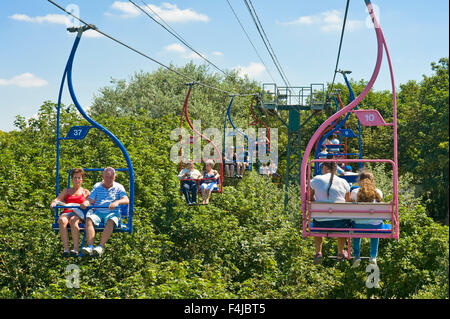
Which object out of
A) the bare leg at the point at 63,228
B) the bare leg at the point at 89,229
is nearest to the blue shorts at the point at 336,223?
the bare leg at the point at 89,229

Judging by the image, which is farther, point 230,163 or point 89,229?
point 230,163

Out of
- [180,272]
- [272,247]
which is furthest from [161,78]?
[180,272]

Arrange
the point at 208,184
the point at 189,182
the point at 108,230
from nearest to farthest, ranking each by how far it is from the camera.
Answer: the point at 108,230 < the point at 189,182 < the point at 208,184

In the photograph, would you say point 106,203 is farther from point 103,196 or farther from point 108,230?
point 108,230

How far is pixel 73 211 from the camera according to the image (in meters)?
8.09

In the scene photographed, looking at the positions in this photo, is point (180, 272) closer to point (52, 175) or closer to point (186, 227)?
point (186, 227)

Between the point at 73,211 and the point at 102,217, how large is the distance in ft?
1.32

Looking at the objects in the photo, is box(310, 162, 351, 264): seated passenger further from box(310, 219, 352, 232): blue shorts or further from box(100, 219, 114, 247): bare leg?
box(100, 219, 114, 247): bare leg

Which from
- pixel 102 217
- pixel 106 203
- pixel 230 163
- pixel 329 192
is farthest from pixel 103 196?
pixel 230 163

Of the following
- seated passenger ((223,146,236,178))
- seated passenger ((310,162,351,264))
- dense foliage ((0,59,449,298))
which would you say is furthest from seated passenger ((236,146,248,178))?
seated passenger ((310,162,351,264))

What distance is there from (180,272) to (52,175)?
7.56m

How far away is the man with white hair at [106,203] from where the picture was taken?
7945 mm

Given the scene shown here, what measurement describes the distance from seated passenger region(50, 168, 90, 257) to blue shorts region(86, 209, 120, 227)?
14 centimetres

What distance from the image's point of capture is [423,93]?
33.5m
